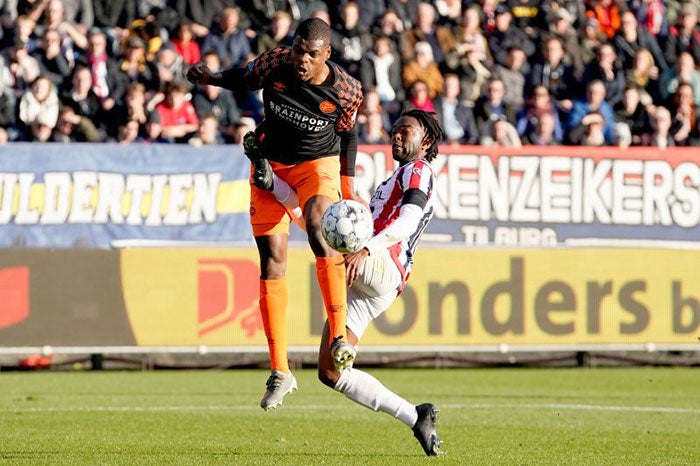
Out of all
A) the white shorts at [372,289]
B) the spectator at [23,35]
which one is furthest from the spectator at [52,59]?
the white shorts at [372,289]

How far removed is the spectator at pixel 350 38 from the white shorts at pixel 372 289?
10.7 meters

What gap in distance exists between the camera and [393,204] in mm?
8812

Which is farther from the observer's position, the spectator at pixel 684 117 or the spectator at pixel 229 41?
the spectator at pixel 684 117

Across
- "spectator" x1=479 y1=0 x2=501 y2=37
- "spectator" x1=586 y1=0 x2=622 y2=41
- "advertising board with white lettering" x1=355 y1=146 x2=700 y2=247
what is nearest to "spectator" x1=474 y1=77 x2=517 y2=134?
"advertising board with white lettering" x1=355 y1=146 x2=700 y2=247

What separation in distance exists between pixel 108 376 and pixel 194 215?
8.31 ft

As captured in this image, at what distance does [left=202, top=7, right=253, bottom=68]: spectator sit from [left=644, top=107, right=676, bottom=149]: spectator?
5775 mm

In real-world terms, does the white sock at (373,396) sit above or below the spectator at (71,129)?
below

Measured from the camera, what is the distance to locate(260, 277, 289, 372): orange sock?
9156 millimetres

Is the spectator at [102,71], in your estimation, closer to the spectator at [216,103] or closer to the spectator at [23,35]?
the spectator at [23,35]

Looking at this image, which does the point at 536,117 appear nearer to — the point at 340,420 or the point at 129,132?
the point at 129,132

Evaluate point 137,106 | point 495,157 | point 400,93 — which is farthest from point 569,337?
point 137,106

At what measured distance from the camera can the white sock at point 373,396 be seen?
332 inches

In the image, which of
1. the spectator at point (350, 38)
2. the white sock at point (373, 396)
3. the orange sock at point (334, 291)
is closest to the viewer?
the white sock at point (373, 396)

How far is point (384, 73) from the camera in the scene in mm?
19422
